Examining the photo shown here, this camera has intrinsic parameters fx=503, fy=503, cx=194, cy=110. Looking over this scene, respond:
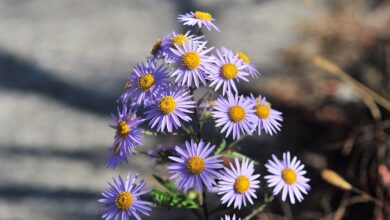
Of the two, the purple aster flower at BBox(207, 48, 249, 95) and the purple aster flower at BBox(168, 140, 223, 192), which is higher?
the purple aster flower at BBox(207, 48, 249, 95)

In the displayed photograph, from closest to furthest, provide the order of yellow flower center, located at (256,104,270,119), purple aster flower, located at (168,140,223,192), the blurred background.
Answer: purple aster flower, located at (168,140,223,192), yellow flower center, located at (256,104,270,119), the blurred background

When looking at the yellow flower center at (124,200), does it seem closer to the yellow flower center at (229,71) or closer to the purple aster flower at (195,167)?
the purple aster flower at (195,167)

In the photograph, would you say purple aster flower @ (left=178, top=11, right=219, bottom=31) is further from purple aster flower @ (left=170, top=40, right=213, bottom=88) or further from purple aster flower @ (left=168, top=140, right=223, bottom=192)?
purple aster flower @ (left=168, top=140, right=223, bottom=192)

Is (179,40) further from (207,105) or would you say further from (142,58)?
(142,58)

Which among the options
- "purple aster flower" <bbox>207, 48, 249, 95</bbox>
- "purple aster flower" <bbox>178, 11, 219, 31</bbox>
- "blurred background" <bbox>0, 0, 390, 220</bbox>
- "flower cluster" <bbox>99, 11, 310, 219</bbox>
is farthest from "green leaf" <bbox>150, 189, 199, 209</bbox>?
"blurred background" <bbox>0, 0, 390, 220</bbox>

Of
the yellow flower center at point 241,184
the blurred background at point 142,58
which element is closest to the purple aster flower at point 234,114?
the yellow flower center at point 241,184

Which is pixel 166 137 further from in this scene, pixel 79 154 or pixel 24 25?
pixel 24 25
